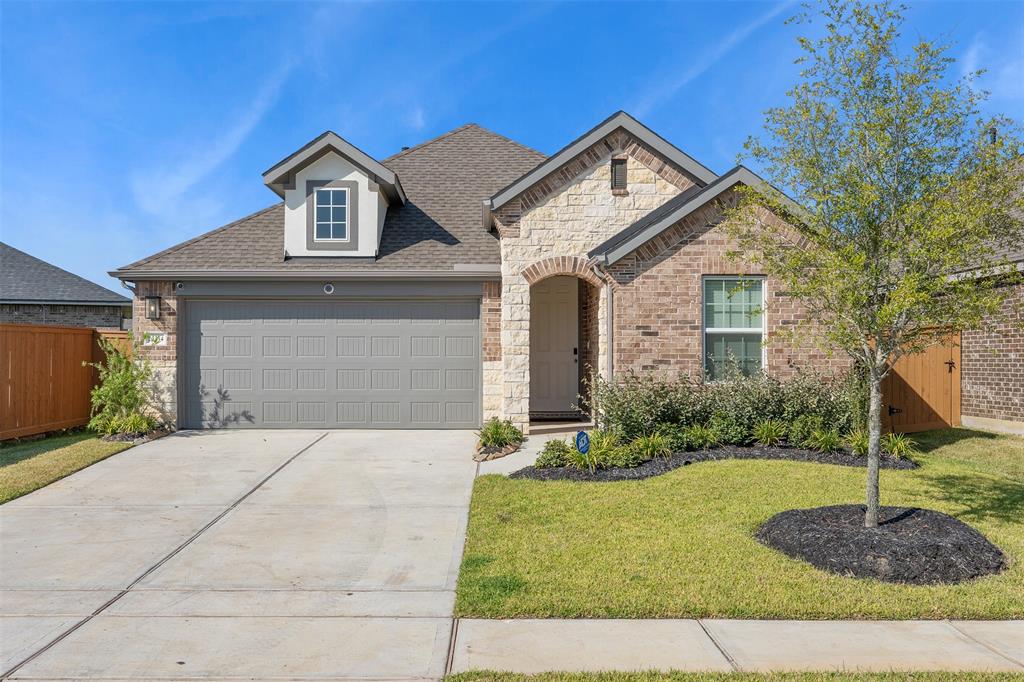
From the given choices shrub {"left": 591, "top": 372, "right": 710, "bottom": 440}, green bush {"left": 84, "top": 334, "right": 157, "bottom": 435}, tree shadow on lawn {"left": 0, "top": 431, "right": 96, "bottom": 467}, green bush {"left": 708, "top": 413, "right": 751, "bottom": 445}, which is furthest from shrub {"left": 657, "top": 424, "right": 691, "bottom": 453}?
tree shadow on lawn {"left": 0, "top": 431, "right": 96, "bottom": 467}

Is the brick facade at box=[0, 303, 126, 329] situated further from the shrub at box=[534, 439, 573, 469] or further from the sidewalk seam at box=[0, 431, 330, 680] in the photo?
the shrub at box=[534, 439, 573, 469]

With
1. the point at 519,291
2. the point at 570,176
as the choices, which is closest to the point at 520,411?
the point at 519,291

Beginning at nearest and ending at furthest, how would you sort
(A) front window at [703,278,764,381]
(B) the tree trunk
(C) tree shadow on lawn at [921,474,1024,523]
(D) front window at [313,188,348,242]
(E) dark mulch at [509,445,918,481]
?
(B) the tree trunk
(C) tree shadow on lawn at [921,474,1024,523]
(E) dark mulch at [509,445,918,481]
(A) front window at [703,278,764,381]
(D) front window at [313,188,348,242]

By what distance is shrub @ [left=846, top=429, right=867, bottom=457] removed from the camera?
30.5 feet

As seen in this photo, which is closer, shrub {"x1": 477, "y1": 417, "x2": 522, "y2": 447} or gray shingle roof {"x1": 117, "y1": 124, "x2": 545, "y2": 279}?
shrub {"x1": 477, "y1": 417, "x2": 522, "y2": 447}

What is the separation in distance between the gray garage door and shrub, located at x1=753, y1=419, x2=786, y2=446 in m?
5.07

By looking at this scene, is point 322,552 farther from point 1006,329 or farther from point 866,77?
point 1006,329

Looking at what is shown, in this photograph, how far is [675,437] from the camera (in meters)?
9.69

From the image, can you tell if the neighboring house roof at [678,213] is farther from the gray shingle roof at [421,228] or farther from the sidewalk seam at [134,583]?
the sidewalk seam at [134,583]

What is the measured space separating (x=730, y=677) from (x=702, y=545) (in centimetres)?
225

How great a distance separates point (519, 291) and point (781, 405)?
474 cm

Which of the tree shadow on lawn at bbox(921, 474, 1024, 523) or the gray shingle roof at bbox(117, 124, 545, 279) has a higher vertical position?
the gray shingle roof at bbox(117, 124, 545, 279)

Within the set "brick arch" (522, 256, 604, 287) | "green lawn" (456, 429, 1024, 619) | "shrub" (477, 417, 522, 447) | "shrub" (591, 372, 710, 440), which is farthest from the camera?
"brick arch" (522, 256, 604, 287)

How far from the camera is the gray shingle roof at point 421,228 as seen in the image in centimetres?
1266
